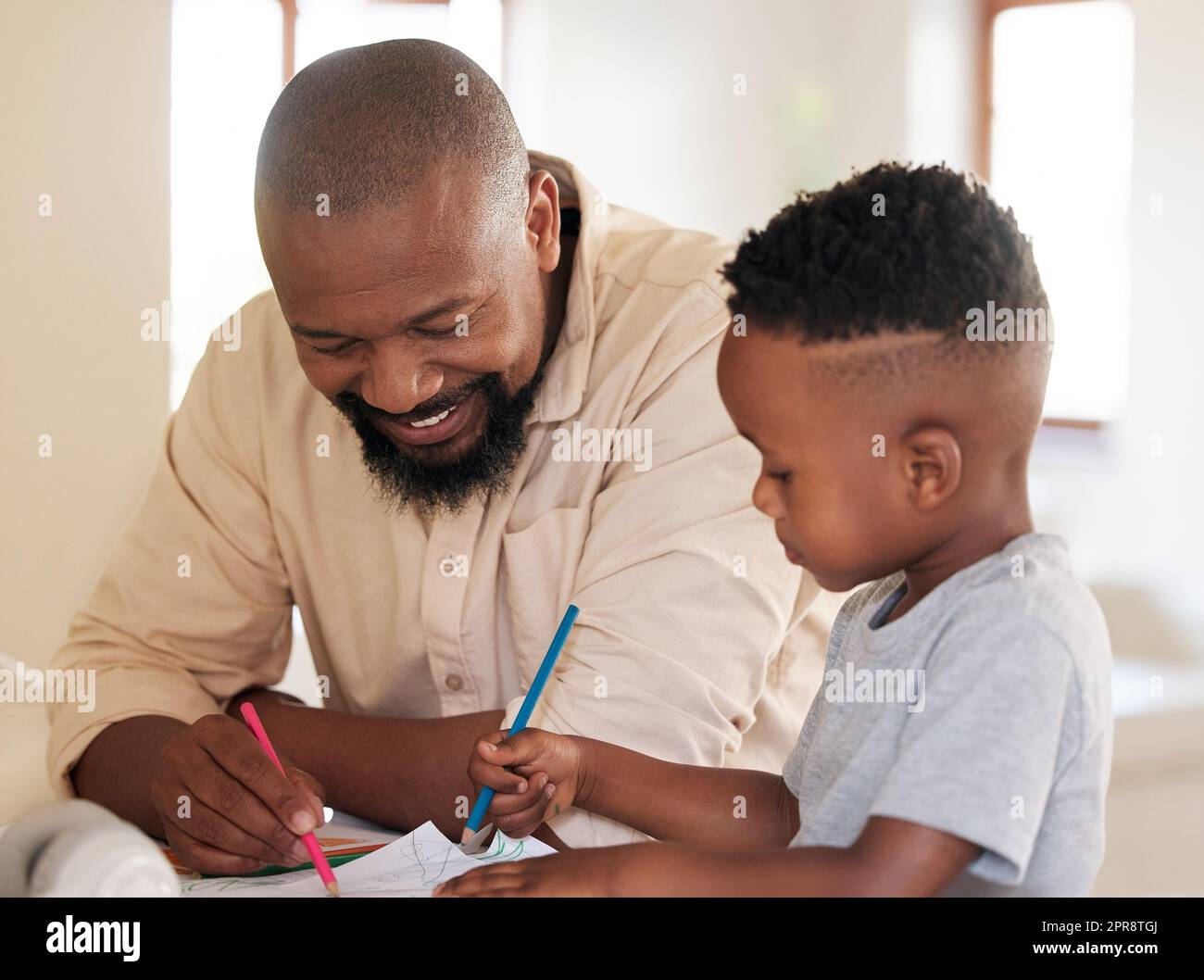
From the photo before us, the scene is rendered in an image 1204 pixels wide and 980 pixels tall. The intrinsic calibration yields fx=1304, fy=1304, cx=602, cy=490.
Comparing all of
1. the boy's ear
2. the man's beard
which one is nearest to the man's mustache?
the man's beard

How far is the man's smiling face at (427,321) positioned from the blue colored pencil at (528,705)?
301mm

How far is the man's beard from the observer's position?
143 centimetres

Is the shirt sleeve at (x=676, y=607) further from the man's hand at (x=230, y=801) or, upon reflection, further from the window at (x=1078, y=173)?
the window at (x=1078, y=173)

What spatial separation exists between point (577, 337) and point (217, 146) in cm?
232

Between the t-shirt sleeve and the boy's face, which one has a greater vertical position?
the boy's face

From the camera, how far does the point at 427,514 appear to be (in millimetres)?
1477

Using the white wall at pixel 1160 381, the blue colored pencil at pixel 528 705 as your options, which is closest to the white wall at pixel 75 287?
the blue colored pencil at pixel 528 705

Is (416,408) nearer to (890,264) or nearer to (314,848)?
(314,848)

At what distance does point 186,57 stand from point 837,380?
3.08 metres

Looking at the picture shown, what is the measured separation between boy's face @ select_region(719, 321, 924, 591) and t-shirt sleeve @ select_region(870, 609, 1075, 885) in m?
0.10

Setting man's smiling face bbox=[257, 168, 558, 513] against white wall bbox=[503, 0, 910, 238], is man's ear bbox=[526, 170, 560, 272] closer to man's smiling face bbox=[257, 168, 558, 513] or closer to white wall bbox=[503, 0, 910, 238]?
man's smiling face bbox=[257, 168, 558, 513]

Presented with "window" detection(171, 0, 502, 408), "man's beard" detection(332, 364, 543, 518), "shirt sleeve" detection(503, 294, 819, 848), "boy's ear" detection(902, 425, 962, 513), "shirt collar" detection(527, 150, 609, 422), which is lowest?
"shirt sleeve" detection(503, 294, 819, 848)

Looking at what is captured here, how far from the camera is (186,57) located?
Result: 3.42m

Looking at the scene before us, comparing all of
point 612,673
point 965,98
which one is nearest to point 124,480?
point 612,673
